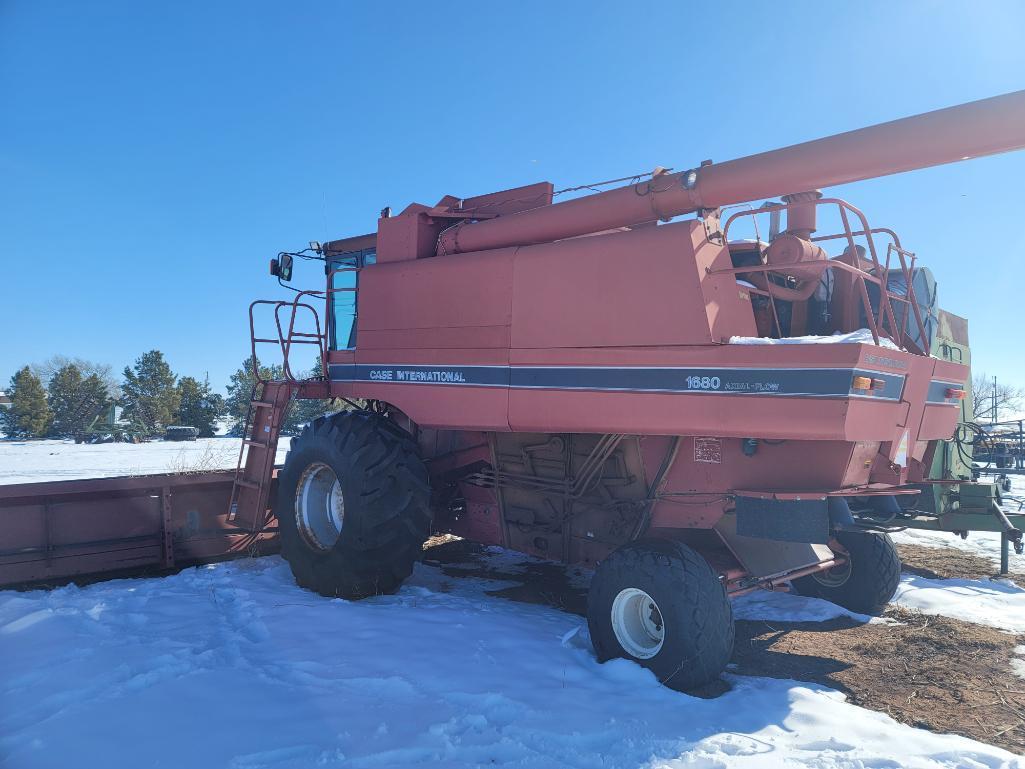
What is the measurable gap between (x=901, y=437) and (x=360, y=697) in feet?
11.2

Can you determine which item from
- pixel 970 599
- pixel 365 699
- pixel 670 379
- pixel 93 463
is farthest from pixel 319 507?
pixel 93 463

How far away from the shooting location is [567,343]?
14.8ft

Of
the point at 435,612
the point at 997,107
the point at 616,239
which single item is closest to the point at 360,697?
the point at 435,612

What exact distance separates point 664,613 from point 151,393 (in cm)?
4322

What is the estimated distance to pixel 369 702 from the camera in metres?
3.25

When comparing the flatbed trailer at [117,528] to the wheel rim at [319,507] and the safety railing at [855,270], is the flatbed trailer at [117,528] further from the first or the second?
the safety railing at [855,270]

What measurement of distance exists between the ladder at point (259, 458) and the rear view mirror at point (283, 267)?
3.47 feet

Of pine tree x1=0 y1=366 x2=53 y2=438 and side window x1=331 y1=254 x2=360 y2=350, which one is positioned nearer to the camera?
side window x1=331 y1=254 x2=360 y2=350

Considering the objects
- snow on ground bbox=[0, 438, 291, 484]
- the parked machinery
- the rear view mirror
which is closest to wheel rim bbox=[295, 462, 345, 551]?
the parked machinery

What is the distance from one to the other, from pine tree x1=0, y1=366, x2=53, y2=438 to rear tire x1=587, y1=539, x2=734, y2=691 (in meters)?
39.4

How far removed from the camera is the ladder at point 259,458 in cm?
633

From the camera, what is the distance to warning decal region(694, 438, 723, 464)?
13.6 ft

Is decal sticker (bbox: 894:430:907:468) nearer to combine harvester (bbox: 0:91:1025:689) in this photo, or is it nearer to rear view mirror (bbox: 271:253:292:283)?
combine harvester (bbox: 0:91:1025:689)

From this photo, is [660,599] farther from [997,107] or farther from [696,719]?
[997,107]
